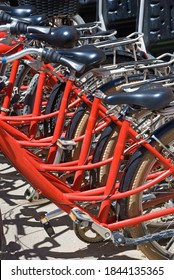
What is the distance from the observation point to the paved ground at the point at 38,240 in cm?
350

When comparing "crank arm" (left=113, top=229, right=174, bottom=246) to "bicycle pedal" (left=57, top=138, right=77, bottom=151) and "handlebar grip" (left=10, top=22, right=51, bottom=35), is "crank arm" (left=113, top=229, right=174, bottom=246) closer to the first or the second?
"bicycle pedal" (left=57, top=138, right=77, bottom=151)

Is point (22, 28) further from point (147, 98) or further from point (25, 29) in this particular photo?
point (147, 98)

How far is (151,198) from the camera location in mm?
3234

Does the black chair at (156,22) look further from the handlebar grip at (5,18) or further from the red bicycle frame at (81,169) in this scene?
the red bicycle frame at (81,169)

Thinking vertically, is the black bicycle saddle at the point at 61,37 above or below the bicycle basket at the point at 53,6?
below

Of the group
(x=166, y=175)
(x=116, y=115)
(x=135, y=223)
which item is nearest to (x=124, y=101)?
(x=116, y=115)

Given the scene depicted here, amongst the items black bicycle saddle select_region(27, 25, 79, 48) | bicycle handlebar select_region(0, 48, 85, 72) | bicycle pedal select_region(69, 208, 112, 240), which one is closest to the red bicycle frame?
bicycle pedal select_region(69, 208, 112, 240)

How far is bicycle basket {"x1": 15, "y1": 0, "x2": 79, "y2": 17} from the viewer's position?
5.03 meters

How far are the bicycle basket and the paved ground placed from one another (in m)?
1.70

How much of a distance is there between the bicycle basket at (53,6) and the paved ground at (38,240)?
1.70m

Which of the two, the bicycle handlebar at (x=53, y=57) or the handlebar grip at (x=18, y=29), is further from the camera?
the handlebar grip at (x=18, y=29)

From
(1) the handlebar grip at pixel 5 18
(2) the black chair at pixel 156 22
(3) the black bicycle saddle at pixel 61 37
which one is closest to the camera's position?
(3) the black bicycle saddle at pixel 61 37

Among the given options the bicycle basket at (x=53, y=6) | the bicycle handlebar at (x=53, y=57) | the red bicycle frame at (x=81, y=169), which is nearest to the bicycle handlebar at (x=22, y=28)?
the bicycle handlebar at (x=53, y=57)
